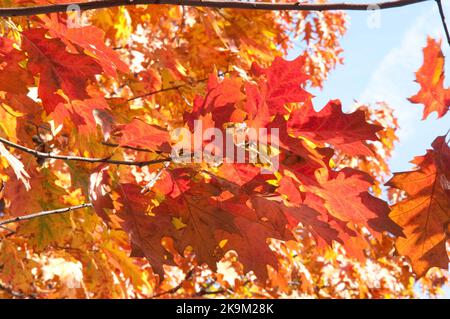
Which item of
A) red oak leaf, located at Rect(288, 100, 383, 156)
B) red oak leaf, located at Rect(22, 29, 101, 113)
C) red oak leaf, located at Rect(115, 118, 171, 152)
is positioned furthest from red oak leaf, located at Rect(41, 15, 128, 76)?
red oak leaf, located at Rect(288, 100, 383, 156)

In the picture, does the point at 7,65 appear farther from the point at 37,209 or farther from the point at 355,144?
the point at 37,209

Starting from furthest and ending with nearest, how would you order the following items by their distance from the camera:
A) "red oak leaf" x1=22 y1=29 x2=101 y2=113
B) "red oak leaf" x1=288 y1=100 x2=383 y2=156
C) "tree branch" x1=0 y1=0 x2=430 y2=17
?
"red oak leaf" x1=22 y1=29 x2=101 y2=113 < "red oak leaf" x1=288 y1=100 x2=383 y2=156 < "tree branch" x1=0 y1=0 x2=430 y2=17

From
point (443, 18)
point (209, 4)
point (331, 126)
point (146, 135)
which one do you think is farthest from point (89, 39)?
point (443, 18)

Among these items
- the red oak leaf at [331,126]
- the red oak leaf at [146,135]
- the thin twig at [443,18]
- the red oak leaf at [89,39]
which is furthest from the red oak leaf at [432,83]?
the red oak leaf at [89,39]

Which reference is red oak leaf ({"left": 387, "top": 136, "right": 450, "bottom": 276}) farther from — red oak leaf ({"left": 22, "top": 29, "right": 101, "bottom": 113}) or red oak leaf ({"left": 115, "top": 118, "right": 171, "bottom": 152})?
red oak leaf ({"left": 22, "top": 29, "right": 101, "bottom": 113})

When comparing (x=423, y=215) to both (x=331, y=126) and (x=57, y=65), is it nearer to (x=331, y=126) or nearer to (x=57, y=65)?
(x=331, y=126)

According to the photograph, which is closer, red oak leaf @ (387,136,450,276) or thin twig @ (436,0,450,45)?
thin twig @ (436,0,450,45)

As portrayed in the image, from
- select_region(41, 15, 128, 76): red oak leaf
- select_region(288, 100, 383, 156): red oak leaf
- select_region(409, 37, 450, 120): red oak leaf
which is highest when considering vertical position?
select_region(41, 15, 128, 76): red oak leaf

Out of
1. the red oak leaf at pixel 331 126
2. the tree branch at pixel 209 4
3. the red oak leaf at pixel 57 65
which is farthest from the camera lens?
the red oak leaf at pixel 57 65

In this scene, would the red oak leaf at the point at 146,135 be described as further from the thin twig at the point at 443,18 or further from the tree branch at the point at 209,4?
the thin twig at the point at 443,18

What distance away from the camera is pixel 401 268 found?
18.8ft

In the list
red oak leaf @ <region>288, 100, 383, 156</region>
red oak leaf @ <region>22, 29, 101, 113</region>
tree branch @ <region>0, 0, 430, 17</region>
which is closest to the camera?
tree branch @ <region>0, 0, 430, 17</region>

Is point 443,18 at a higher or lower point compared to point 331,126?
higher

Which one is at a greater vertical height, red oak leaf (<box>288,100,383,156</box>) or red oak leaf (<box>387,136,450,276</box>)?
red oak leaf (<box>288,100,383,156</box>)
